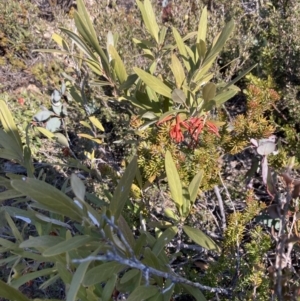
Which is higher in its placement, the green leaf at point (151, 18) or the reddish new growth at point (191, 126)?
the green leaf at point (151, 18)

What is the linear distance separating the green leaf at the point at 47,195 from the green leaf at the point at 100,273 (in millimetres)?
167

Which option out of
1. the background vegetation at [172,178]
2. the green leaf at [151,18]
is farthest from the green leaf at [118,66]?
the green leaf at [151,18]

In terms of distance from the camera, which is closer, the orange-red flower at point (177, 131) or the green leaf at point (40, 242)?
the green leaf at point (40, 242)

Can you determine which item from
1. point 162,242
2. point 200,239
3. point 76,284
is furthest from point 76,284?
point 200,239

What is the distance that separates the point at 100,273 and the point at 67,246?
164 millimetres

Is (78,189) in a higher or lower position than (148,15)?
lower

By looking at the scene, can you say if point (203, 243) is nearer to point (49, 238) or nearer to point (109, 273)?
point (109, 273)

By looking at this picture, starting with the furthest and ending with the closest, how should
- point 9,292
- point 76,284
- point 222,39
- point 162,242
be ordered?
point 222,39 → point 162,242 → point 9,292 → point 76,284

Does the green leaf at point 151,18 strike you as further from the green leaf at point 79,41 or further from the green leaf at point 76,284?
the green leaf at point 76,284

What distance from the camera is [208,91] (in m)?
1.18

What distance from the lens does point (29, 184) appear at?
71 centimetres

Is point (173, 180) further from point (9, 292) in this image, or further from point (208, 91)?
point (9, 292)

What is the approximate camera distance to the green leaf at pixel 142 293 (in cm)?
88

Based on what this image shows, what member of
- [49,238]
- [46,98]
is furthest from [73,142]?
[49,238]
